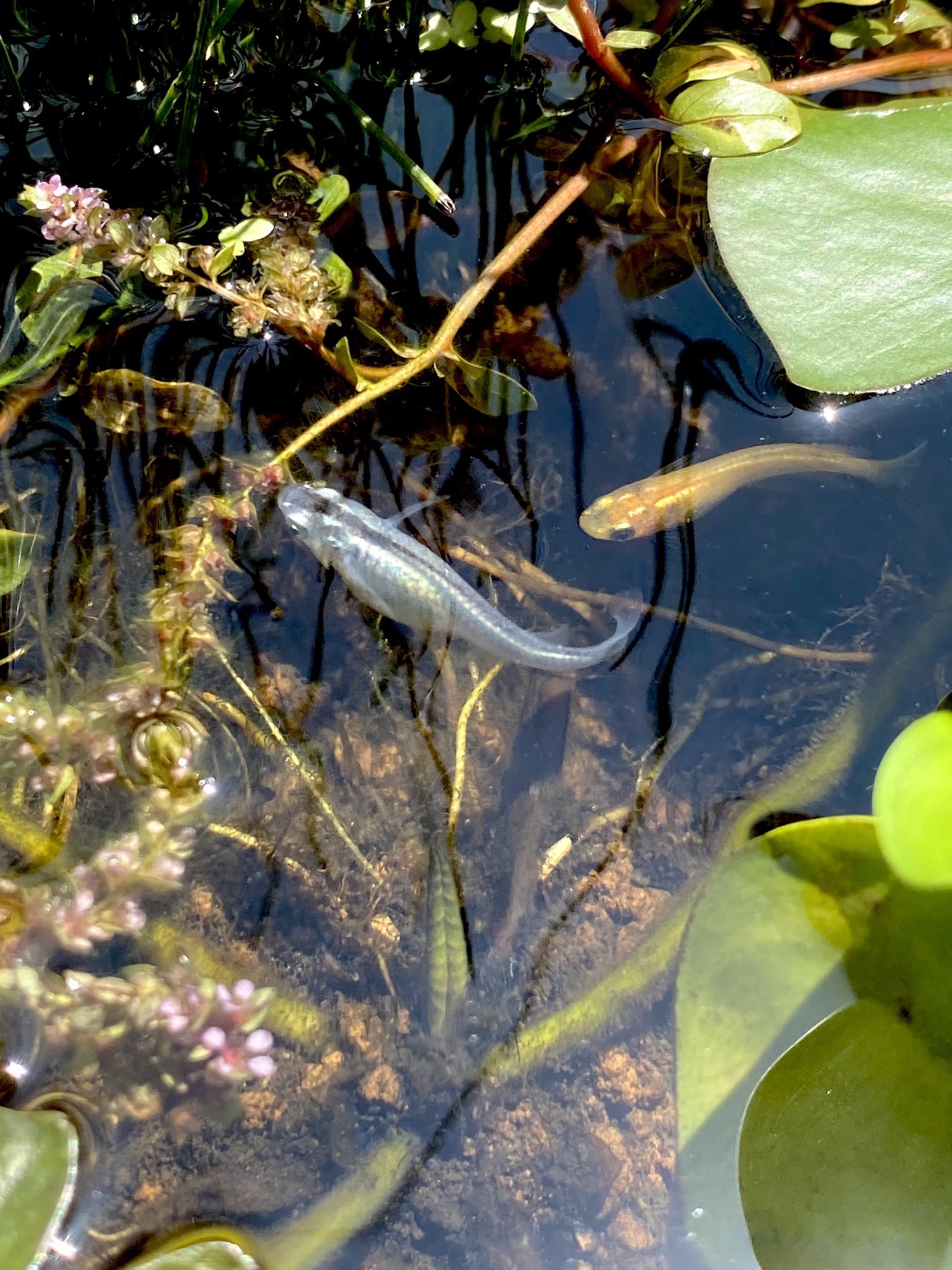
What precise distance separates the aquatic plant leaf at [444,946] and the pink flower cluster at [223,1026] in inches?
17.6

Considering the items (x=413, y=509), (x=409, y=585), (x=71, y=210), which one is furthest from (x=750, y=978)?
(x=71, y=210)

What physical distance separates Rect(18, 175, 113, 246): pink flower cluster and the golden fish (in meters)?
1.54

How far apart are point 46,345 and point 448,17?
5.19 ft

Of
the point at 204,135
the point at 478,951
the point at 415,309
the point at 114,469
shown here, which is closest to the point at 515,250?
the point at 415,309

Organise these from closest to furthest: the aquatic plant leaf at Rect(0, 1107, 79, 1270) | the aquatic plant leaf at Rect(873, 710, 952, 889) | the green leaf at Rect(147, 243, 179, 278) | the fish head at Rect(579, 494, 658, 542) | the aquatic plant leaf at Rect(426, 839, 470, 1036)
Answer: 1. the aquatic plant leaf at Rect(873, 710, 952, 889)
2. the aquatic plant leaf at Rect(0, 1107, 79, 1270)
3. the green leaf at Rect(147, 243, 179, 278)
4. the aquatic plant leaf at Rect(426, 839, 470, 1036)
5. the fish head at Rect(579, 494, 658, 542)

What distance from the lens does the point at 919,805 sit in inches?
74.1

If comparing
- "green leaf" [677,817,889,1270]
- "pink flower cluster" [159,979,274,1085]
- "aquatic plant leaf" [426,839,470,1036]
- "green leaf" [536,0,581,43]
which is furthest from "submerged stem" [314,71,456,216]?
"pink flower cluster" [159,979,274,1085]

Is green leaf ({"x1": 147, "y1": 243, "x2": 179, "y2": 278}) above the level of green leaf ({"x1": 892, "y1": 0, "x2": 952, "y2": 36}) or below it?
below

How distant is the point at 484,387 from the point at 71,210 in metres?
1.15

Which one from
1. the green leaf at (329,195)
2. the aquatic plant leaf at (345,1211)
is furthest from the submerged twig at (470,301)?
the aquatic plant leaf at (345,1211)

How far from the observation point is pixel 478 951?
8.48 ft

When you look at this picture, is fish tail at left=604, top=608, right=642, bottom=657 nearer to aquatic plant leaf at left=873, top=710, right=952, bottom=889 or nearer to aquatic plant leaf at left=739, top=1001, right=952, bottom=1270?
aquatic plant leaf at left=873, top=710, right=952, bottom=889

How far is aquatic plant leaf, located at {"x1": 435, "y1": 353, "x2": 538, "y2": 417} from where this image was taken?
8.53 ft

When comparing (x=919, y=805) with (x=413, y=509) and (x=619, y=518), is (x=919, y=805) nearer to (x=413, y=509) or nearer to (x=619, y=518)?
(x=619, y=518)
